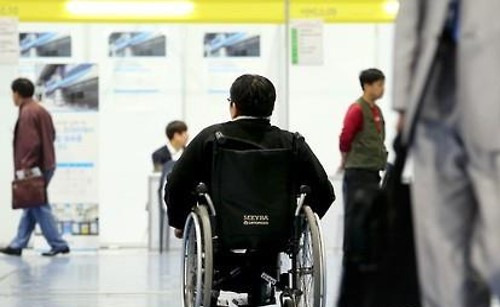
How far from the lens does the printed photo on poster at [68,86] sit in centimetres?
893

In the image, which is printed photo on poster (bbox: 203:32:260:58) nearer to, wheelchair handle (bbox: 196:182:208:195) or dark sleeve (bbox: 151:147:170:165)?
dark sleeve (bbox: 151:147:170:165)

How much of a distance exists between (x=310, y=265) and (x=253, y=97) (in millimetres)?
732

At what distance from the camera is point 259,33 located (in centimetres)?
950

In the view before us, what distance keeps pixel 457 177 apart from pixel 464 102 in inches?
6.6

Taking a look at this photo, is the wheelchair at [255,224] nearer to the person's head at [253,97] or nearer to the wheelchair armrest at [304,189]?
the wheelchair armrest at [304,189]

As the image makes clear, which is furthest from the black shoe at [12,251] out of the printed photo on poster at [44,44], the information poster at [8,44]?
the printed photo on poster at [44,44]

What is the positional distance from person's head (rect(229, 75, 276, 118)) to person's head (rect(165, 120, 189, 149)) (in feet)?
13.6

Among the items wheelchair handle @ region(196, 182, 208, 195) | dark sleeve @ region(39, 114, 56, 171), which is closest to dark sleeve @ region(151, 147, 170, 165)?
dark sleeve @ region(39, 114, 56, 171)

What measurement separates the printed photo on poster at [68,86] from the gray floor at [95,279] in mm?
1258

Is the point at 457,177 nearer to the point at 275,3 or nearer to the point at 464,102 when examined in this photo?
the point at 464,102

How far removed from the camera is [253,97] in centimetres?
444

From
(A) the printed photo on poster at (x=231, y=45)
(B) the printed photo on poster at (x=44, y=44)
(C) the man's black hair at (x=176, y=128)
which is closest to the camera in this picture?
(C) the man's black hair at (x=176, y=128)

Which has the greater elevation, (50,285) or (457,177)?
(457,177)

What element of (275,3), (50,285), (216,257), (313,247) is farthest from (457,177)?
(275,3)
